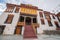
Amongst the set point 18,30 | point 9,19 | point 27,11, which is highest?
point 27,11

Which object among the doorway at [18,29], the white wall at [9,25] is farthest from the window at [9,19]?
the doorway at [18,29]

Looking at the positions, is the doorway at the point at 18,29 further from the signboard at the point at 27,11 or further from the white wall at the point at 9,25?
the signboard at the point at 27,11

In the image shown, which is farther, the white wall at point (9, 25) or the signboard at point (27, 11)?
the signboard at point (27, 11)

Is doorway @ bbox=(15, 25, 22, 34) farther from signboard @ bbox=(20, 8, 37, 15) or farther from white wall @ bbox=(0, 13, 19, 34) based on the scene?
signboard @ bbox=(20, 8, 37, 15)

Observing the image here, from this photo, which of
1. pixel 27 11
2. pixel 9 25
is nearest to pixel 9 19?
pixel 9 25

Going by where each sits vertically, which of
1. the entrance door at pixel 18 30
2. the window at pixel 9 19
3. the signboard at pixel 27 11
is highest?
the signboard at pixel 27 11

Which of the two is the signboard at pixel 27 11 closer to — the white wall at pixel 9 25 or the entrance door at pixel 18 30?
the white wall at pixel 9 25

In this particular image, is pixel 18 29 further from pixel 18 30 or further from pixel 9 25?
pixel 9 25

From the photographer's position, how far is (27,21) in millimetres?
1997

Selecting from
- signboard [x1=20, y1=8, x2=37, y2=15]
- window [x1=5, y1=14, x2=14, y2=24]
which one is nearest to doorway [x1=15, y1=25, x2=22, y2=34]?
window [x1=5, y1=14, x2=14, y2=24]

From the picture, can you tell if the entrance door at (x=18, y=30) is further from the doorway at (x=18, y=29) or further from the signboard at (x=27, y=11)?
the signboard at (x=27, y=11)

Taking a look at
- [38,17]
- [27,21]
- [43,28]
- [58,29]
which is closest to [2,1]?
[27,21]

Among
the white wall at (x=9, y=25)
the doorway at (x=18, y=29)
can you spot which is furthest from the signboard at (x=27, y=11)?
the doorway at (x=18, y=29)

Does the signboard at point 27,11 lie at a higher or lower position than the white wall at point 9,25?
higher
